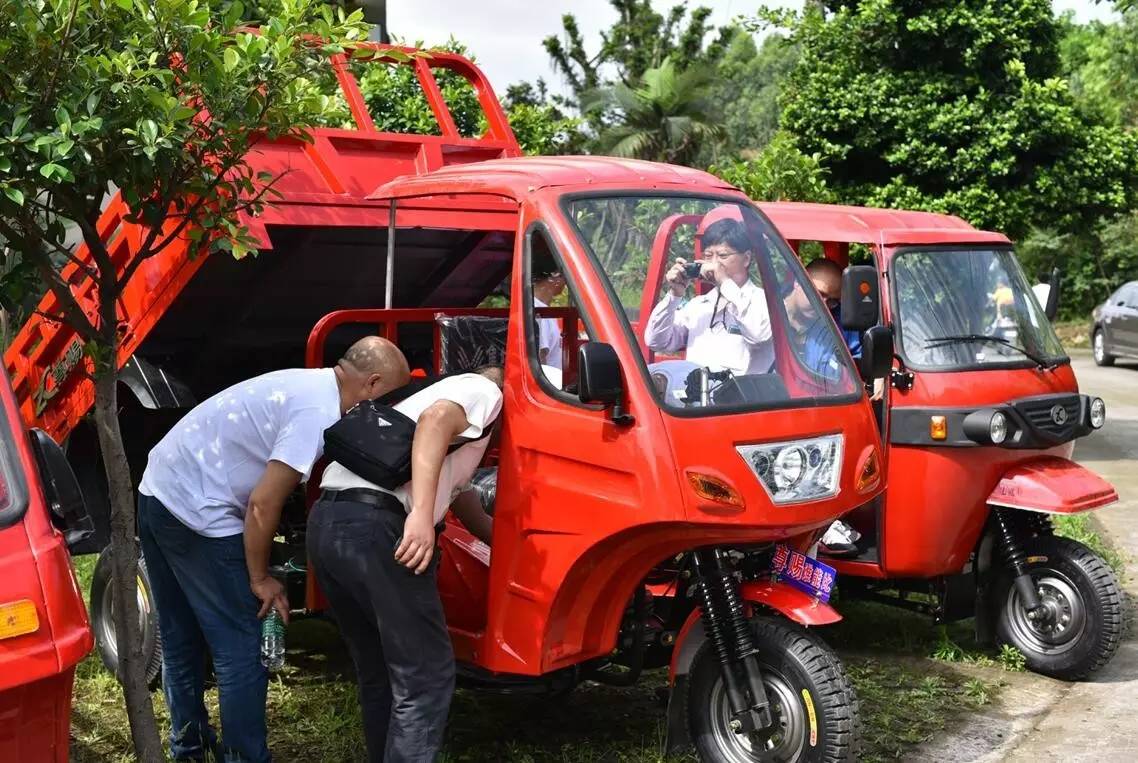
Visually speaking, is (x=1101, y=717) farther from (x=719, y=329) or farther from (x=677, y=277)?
(x=677, y=277)

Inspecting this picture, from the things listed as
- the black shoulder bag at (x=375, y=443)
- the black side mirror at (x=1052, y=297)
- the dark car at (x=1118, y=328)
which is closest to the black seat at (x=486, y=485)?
the black shoulder bag at (x=375, y=443)

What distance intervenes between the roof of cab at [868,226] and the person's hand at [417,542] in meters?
2.86

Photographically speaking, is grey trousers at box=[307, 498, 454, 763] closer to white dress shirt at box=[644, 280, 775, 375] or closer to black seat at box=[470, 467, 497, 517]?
black seat at box=[470, 467, 497, 517]

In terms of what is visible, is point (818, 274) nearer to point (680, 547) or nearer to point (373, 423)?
point (680, 547)

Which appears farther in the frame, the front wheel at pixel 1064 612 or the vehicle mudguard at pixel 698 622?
the front wheel at pixel 1064 612

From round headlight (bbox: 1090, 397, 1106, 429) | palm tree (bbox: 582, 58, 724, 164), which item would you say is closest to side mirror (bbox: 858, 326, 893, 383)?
round headlight (bbox: 1090, 397, 1106, 429)

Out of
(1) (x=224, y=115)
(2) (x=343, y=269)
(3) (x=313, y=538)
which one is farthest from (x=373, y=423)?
(2) (x=343, y=269)

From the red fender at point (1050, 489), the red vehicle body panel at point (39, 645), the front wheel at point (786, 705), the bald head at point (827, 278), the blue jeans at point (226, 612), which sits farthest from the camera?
the bald head at point (827, 278)

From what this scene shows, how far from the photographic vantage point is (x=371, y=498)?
452 centimetres

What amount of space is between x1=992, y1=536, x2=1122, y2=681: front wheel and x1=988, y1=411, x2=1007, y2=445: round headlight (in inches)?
24.5

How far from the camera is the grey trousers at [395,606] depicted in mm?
4441

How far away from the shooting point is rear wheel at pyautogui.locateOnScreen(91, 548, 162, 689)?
615 cm

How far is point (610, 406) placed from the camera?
14.8ft

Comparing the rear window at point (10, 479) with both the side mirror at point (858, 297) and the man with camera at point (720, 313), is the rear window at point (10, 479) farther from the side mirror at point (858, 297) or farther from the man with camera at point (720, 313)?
the side mirror at point (858, 297)
